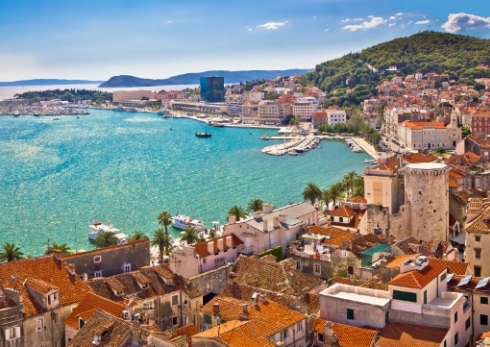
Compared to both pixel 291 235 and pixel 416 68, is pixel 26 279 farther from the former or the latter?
pixel 416 68

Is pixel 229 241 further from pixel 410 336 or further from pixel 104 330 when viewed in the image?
pixel 410 336

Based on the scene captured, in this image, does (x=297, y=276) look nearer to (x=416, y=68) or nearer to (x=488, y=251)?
Answer: (x=488, y=251)

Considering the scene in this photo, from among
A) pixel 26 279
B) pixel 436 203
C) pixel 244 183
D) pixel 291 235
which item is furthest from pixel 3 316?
pixel 244 183

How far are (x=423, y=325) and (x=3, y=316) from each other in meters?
11.2

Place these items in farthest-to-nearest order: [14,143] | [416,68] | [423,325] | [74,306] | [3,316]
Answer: [416,68]
[14,143]
[74,306]
[3,316]
[423,325]

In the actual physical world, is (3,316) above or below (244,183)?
above

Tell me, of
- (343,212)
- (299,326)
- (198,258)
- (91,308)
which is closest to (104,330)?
(91,308)

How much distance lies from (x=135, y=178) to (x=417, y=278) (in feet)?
204

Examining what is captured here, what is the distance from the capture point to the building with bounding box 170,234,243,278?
25.1 metres

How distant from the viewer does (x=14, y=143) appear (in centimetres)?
12625

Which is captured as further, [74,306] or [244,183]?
[244,183]

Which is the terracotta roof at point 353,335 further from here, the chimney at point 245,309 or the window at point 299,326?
the chimney at point 245,309

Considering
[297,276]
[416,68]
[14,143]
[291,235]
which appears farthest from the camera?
[416,68]

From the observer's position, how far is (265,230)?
27.5 metres
